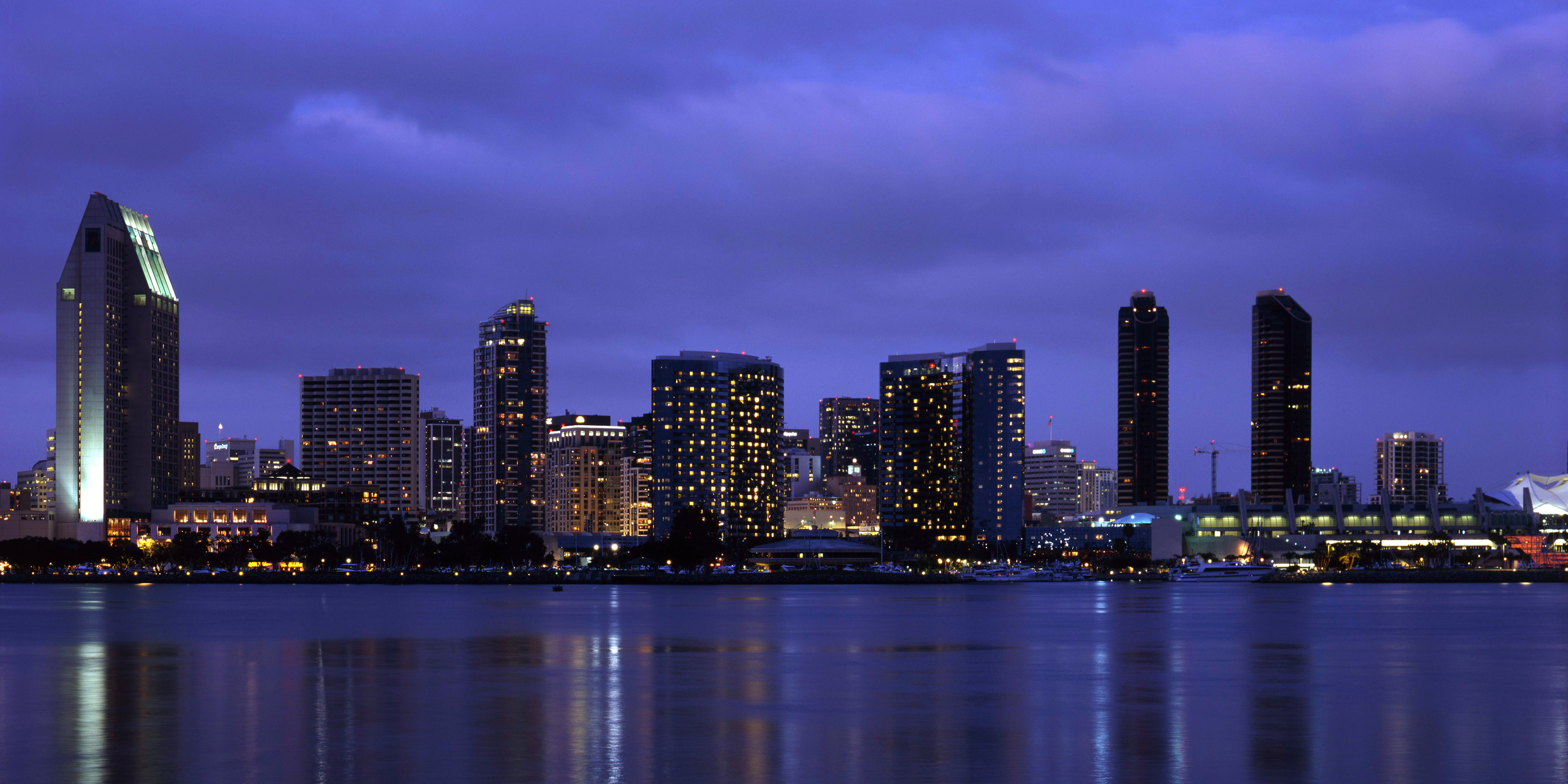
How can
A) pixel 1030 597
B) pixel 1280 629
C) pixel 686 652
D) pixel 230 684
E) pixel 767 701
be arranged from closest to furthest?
pixel 767 701 → pixel 230 684 → pixel 686 652 → pixel 1280 629 → pixel 1030 597

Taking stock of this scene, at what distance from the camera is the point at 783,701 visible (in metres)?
45.7

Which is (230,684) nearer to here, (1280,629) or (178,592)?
(1280,629)

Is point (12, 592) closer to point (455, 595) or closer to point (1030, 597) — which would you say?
point (455, 595)

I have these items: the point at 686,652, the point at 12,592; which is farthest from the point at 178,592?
the point at 686,652

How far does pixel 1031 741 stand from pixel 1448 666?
103 ft

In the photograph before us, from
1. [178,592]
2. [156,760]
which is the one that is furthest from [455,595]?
[156,760]

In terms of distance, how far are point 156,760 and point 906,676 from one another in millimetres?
27533

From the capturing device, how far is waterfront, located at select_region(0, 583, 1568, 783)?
32625mm

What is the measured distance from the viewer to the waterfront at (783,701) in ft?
107

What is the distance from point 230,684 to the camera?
51094 millimetres

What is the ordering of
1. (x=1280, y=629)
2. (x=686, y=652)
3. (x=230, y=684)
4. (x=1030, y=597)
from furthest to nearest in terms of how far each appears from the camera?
(x=1030, y=597)
(x=1280, y=629)
(x=686, y=652)
(x=230, y=684)

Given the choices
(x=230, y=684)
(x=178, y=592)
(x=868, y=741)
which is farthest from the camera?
(x=178, y=592)

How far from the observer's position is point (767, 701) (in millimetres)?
45531

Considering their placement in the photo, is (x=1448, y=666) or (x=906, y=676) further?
(x=1448, y=666)
